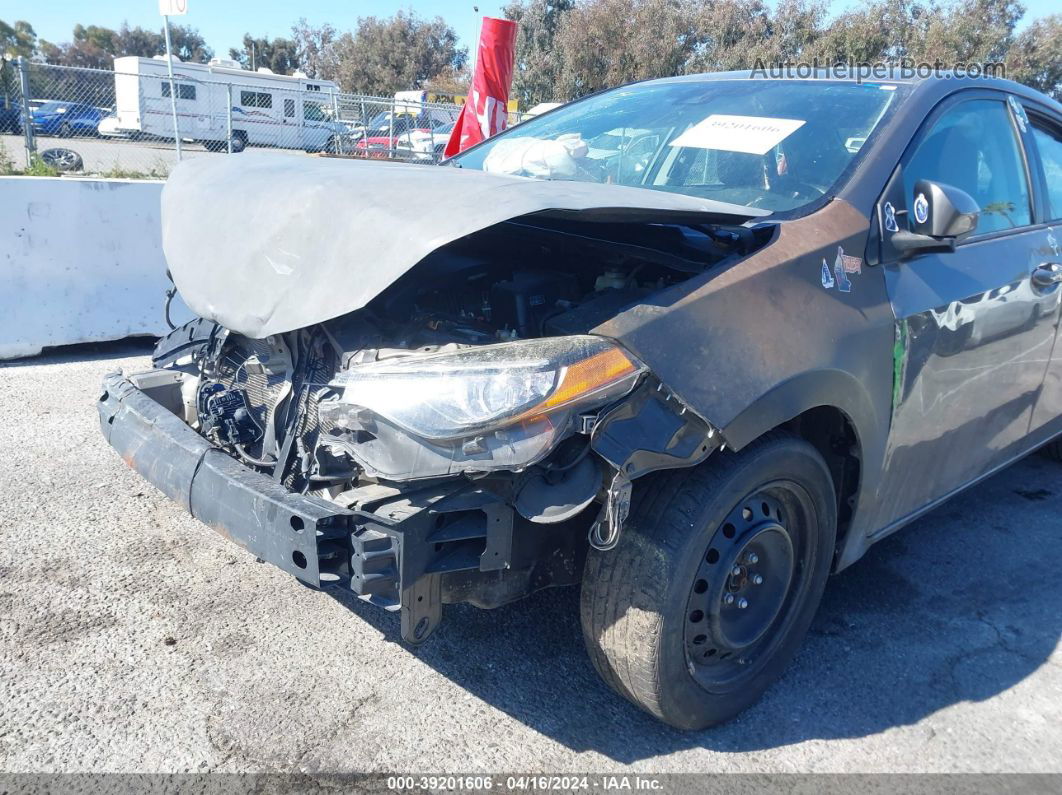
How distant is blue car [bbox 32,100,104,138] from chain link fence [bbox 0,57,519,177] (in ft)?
0.06

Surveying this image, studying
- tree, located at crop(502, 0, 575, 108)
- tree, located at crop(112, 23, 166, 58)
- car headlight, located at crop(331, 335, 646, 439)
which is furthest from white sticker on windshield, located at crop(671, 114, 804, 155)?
tree, located at crop(112, 23, 166, 58)

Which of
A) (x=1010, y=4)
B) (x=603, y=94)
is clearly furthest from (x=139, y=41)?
(x=603, y=94)

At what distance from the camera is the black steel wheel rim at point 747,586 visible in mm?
2295

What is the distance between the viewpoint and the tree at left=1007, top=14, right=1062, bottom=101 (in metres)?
27.4

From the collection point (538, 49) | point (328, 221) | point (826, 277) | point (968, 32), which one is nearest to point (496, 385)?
point (328, 221)

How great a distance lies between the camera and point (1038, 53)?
91.9 ft

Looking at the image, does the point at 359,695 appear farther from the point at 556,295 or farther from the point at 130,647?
the point at 556,295

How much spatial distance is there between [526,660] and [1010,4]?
31.8 metres

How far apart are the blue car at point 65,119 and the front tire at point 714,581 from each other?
9.62 meters

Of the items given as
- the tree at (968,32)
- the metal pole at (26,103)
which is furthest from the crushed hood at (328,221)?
the tree at (968,32)

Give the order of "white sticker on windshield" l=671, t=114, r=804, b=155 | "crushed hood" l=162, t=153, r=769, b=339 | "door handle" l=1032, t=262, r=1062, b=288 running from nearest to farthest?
"crushed hood" l=162, t=153, r=769, b=339 → "white sticker on windshield" l=671, t=114, r=804, b=155 → "door handle" l=1032, t=262, r=1062, b=288

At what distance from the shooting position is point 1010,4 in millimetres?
26891

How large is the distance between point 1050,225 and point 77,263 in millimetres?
5886

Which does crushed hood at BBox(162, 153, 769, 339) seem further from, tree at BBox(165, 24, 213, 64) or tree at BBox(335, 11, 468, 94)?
tree at BBox(165, 24, 213, 64)
